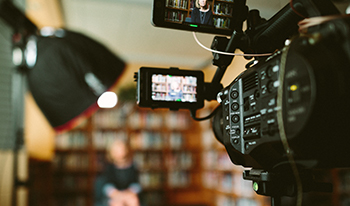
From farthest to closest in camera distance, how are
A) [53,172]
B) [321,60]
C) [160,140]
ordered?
[160,140]
[53,172]
[321,60]

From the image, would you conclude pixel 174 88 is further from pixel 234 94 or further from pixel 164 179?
pixel 164 179

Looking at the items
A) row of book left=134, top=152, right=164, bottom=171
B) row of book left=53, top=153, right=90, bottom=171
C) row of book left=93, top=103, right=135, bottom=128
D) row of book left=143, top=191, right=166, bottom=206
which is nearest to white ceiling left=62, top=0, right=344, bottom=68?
row of book left=93, top=103, right=135, bottom=128

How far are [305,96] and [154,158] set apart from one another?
170 inches

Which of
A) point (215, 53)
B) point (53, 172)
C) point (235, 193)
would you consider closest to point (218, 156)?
point (235, 193)

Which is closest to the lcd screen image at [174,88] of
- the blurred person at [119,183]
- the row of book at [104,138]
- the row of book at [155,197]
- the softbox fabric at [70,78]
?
the softbox fabric at [70,78]

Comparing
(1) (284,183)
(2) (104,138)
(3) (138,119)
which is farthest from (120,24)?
(1) (284,183)

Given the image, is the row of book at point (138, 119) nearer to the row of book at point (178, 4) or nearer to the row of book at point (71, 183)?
the row of book at point (71, 183)

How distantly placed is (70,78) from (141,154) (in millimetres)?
3439

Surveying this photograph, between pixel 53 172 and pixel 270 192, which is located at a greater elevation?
pixel 270 192

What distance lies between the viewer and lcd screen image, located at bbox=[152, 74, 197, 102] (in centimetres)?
67

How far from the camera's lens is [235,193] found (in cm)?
375

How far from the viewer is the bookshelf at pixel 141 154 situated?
4090 mm

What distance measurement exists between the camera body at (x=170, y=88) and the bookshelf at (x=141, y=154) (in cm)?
369

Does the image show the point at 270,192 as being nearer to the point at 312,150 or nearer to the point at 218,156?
the point at 312,150
